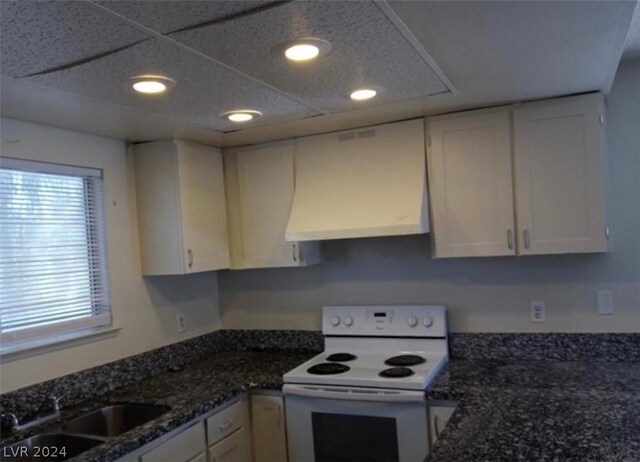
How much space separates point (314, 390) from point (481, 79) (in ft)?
5.33

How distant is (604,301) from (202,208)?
2.21 m

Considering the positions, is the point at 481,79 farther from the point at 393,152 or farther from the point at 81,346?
the point at 81,346

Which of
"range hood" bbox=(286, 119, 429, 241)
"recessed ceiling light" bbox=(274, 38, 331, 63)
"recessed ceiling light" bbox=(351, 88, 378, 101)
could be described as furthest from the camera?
"range hood" bbox=(286, 119, 429, 241)

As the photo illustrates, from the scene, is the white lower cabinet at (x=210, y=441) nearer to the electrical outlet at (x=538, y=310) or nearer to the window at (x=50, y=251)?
the window at (x=50, y=251)

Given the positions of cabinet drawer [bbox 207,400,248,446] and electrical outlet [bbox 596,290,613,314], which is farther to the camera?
electrical outlet [bbox 596,290,613,314]

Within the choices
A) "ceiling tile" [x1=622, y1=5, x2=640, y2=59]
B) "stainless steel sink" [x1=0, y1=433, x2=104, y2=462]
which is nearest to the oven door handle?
"stainless steel sink" [x1=0, y1=433, x2=104, y2=462]

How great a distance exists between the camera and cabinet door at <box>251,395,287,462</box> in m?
2.72

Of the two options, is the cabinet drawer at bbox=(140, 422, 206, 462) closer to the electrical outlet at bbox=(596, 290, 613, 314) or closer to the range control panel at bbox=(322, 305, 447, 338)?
the range control panel at bbox=(322, 305, 447, 338)

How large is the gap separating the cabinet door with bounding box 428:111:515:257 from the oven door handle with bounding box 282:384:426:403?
742 mm

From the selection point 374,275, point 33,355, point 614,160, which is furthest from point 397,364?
point 33,355

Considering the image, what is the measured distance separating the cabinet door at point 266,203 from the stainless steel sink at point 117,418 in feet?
3.47

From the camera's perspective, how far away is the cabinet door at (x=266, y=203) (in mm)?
3082

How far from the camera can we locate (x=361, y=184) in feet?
9.31

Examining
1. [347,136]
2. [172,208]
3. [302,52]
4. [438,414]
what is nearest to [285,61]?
[302,52]
